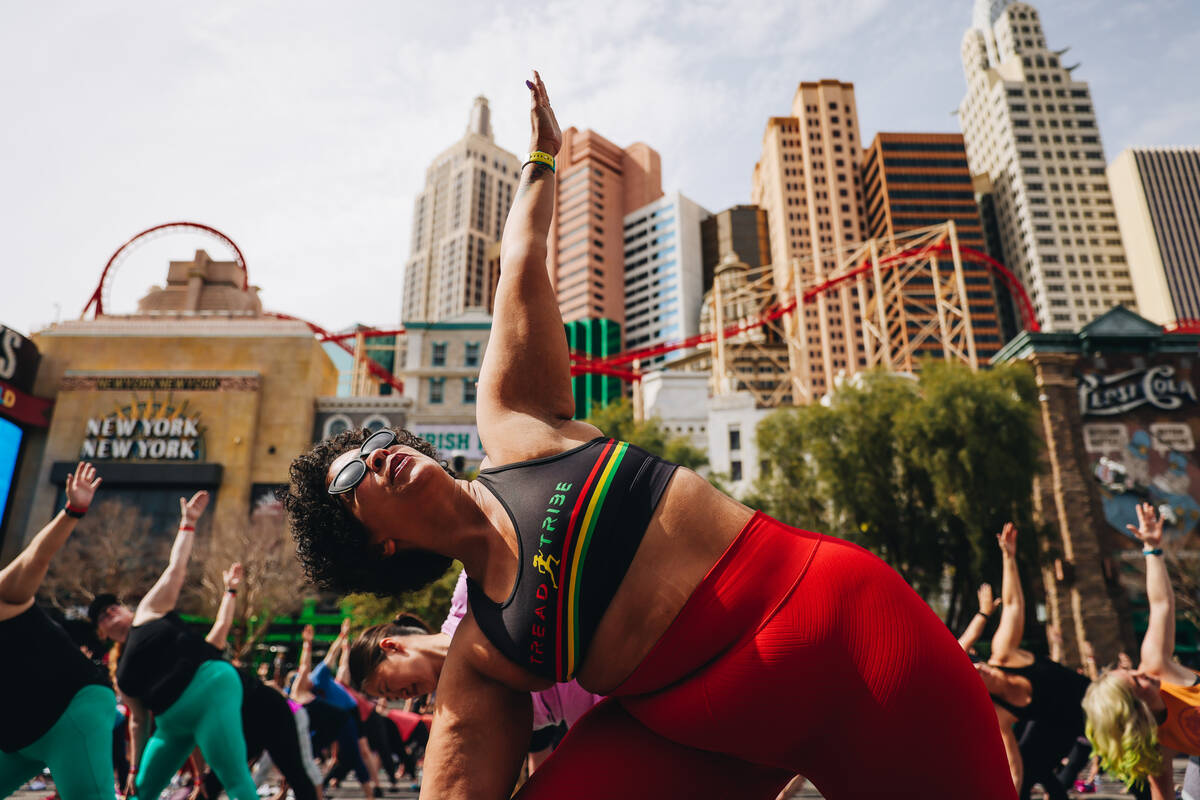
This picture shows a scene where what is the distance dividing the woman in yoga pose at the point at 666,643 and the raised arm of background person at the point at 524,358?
0.19 ft

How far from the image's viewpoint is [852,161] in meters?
97.4

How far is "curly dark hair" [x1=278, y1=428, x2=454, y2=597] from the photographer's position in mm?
1641

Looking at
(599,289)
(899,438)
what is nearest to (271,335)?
(899,438)

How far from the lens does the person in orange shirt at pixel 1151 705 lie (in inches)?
159

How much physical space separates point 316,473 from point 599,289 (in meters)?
96.6

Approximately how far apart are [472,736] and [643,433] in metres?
26.4

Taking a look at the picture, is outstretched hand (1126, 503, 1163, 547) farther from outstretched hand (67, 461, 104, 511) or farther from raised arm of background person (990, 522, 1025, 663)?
outstretched hand (67, 461, 104, 511)

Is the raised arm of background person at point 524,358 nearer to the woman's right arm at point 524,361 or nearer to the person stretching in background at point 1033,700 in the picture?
the woman's right arm at point 524,361

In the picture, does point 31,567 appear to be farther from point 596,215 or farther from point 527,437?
point 596,215

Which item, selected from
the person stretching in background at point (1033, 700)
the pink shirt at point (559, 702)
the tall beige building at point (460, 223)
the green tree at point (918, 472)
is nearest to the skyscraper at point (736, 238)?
the tall beige building at point (460, 223)

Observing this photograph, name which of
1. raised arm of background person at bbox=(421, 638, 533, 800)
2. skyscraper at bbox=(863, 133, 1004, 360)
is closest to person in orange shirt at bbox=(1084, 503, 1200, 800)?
raised arm of background person at bbox=(421, 638, 533, 800)

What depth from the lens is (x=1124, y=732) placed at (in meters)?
4.09

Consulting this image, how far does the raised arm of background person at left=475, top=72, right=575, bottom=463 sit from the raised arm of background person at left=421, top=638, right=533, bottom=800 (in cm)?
45

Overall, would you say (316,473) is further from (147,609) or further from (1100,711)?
(1100,711)
